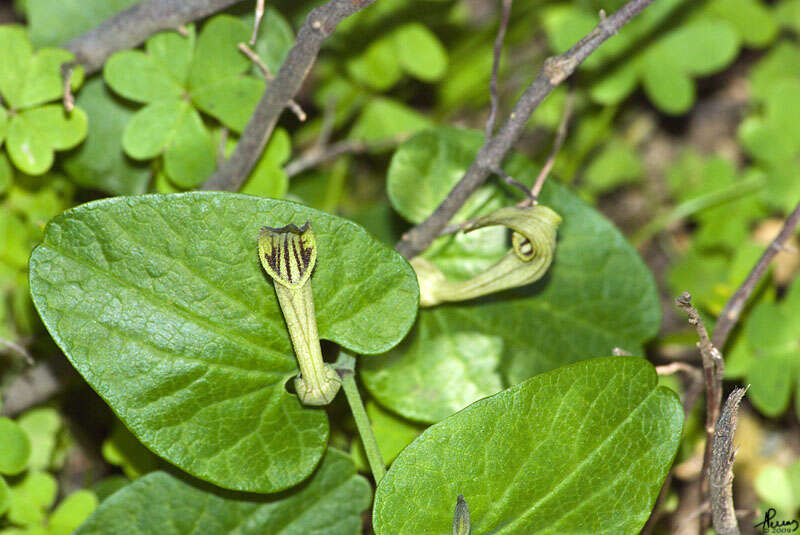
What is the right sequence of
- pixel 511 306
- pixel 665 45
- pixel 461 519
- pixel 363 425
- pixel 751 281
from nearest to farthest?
1. pixel 461 519
2. pixel 363 425
3. pixel 751 281
4. pixel 511 306
5. pixel 665 45

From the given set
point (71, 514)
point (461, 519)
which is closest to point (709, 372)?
point (461, 519)

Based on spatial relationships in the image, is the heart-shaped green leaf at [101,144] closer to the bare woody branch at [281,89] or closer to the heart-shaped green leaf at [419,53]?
the bare woody branch at [281,89]

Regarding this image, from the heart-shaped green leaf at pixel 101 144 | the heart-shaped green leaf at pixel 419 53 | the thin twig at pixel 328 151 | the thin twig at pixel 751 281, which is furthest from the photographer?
the heart-shaped green leaf at pixel 419 53

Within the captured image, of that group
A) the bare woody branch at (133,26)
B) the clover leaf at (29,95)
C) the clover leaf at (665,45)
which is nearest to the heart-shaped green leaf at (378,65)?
the clover leaf at (665,45)

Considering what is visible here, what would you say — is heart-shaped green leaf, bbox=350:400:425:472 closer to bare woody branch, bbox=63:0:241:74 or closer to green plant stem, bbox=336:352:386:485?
green plant stem, bbox=336:352:386:485

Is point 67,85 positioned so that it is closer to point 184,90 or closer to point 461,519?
point 184,90

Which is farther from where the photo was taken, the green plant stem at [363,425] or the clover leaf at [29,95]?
the clover leaf at [29,95]

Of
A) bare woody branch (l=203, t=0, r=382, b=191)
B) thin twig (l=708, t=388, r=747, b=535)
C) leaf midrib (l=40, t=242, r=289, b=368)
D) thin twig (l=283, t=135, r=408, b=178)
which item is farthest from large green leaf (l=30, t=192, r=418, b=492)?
thin twig (l=283, t=135, r=408, b=178)
